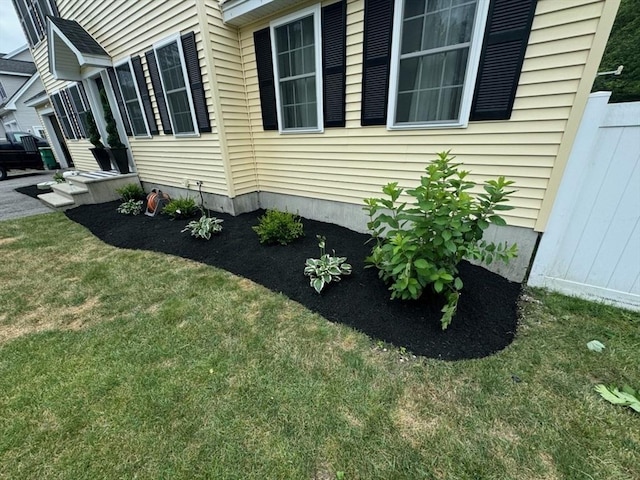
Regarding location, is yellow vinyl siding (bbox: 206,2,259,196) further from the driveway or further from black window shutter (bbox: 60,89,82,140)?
black window shutter (bbox: 60,89,82,140)

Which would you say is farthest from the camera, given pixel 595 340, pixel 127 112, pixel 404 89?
pixel 127 112

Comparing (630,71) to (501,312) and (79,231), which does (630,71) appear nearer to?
(501,312)

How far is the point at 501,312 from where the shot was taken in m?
2.42

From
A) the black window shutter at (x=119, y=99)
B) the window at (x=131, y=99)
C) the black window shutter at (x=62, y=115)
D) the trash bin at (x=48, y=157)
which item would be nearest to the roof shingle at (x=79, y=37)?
the black window shutter at (x=119, y=99)

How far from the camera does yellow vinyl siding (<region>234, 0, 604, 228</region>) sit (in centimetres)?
226

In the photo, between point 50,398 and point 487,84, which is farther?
point 487,84

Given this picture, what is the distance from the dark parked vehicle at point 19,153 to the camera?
10.3 metres

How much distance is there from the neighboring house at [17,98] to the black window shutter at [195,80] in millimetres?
15582

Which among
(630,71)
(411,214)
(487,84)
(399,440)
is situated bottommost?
(399,440)

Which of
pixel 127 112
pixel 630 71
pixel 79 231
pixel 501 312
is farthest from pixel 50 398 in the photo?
pixel 630 71

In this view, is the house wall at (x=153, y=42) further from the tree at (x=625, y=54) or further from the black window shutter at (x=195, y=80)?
the tree at (x=625, y=54)

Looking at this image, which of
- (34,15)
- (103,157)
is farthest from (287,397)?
(34,15)

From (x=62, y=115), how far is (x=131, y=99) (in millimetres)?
4675

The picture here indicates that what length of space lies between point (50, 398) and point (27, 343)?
86cm
